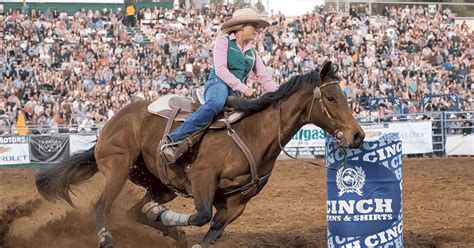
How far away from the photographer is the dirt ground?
8.26 metres

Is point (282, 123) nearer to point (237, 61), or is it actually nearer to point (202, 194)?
point (237, 61)

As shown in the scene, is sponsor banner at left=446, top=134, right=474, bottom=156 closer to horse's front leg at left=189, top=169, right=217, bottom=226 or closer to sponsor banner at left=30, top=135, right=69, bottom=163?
sponsor banner at left=30, top=135, right=69, bottom=163

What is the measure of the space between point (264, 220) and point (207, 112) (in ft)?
11.8

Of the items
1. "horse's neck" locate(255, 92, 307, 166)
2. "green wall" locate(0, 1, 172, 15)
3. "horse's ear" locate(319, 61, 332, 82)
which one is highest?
"green wall" locate(0, 1, 172, 15)

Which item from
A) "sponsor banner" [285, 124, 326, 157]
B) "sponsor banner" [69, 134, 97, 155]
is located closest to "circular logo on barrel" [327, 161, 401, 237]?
"sponsor banner" [69, 134, 97, 155]

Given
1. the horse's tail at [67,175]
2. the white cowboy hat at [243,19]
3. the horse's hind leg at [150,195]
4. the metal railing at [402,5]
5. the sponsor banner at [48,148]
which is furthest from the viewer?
the metal railing at [402,5]

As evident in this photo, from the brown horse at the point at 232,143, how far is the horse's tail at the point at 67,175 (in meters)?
0.54

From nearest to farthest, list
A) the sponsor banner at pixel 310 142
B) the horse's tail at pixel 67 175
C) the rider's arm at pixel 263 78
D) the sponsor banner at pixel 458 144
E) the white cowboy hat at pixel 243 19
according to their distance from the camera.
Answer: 1. the white cowboy hat at pixel 243 19
2. the rider's arm at pixel 263 78
3. the horse's tail at pixel 67 175
4. the sponsor banner at pixel 310 142
5. the sponsor banner at pixel 458 144

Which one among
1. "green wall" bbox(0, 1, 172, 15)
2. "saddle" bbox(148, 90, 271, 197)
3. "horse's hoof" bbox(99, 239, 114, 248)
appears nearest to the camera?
"saddle" bbox(148, 90, 271, 197)

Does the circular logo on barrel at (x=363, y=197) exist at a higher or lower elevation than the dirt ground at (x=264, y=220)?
higher

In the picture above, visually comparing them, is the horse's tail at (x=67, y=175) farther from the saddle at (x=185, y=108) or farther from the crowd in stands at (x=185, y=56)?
the crowd in stands at (x=185, y=56)

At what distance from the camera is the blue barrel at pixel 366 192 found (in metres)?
6.63

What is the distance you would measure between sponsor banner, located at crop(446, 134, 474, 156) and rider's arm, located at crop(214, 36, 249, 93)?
14.4 meters

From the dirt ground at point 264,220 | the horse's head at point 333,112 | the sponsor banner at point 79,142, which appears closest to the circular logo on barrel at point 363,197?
the horse's head at point 333,112
